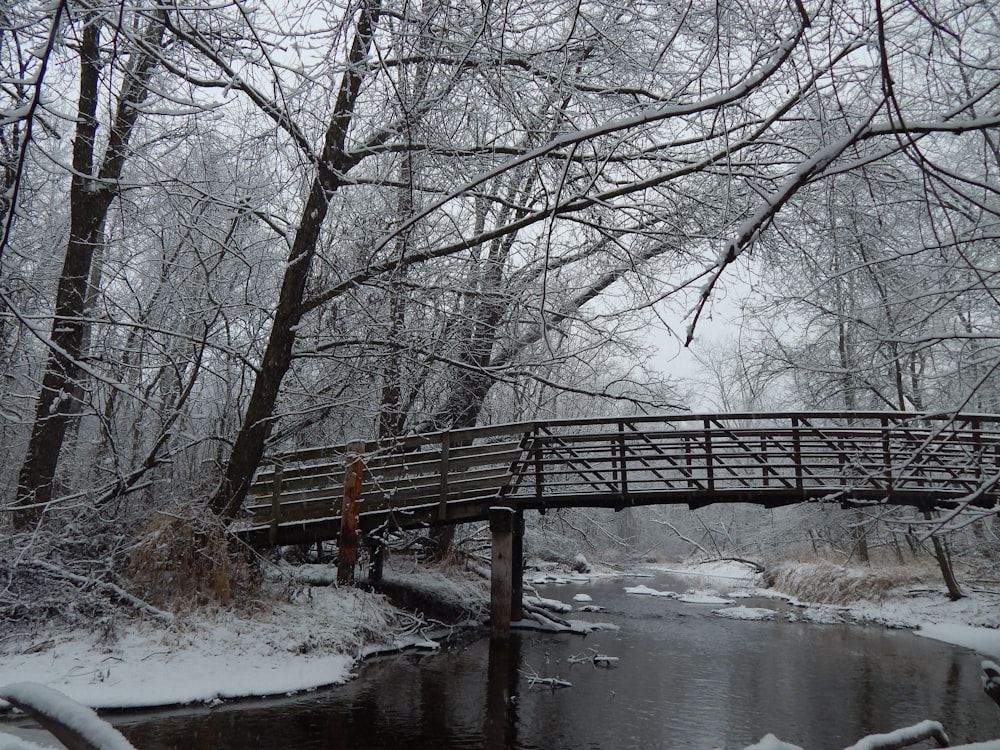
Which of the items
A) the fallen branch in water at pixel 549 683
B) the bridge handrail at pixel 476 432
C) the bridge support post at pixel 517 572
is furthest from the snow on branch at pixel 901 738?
the bridge support post at pixel 517 572

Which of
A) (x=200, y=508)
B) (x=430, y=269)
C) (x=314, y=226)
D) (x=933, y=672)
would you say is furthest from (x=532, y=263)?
(x=933, y=672)

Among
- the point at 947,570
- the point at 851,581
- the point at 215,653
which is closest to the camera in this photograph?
the point at 215,653

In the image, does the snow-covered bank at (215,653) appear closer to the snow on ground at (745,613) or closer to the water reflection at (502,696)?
the water reflection at (502,696)

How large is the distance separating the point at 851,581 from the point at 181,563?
52.2 ft

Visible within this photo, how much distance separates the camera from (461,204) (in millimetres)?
6582

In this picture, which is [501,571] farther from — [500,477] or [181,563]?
[181,563]

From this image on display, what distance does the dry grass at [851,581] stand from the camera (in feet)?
58.0

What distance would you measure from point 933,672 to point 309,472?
9792 mm

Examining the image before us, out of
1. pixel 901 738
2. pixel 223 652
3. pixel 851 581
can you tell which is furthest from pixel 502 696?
pixel 851 581

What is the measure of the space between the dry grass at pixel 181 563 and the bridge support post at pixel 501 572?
4438 millimetres

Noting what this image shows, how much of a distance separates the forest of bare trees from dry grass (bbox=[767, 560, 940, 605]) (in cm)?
585

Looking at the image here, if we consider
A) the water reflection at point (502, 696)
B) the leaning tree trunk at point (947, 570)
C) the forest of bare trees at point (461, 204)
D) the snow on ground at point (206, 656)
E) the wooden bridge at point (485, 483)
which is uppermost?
the forest of bare trees at point (461, 204)

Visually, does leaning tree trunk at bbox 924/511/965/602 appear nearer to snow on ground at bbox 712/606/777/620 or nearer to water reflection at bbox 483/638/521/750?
snow on ground at bbox 712/606/777/620

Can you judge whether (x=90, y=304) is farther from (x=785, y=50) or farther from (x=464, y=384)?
(x=785, y=50)
